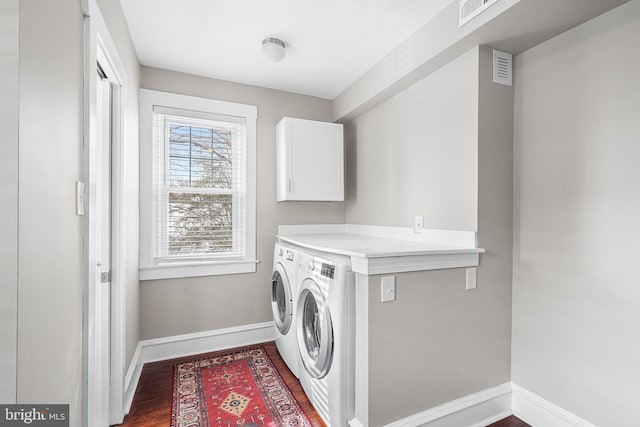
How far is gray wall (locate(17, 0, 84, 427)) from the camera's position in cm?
77

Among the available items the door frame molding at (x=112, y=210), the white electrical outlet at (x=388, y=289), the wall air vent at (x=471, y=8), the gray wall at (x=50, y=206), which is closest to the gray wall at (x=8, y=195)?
the gray wall at (x=50, y=206)

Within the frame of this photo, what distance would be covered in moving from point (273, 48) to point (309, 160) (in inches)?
40.1

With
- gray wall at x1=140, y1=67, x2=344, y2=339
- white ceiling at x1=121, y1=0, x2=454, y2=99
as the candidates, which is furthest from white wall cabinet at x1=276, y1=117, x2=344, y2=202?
white ceiling at x1=121, y1=0, x2=454, y2=99

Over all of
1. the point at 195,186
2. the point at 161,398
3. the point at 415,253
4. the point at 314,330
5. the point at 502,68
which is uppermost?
the point at 502,68

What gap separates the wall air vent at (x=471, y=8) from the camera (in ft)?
5.18

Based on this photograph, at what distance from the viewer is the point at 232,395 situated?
2066 mm

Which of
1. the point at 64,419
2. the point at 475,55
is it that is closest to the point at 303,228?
the point at 475,55

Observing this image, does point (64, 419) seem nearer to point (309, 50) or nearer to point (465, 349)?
point (465, 349)

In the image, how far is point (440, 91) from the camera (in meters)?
2.08

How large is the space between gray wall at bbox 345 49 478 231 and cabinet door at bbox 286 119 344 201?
0.25 metres

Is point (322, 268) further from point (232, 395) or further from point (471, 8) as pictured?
point (471, 8)

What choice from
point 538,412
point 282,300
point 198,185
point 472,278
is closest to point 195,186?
point 198,185

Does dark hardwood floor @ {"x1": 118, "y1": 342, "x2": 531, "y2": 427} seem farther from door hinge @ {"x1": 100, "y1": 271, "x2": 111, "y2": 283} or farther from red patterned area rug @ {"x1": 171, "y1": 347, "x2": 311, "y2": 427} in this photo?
door hinge @ {"x1": 100, "y1": 271, "x2": 111, "y2": 283}

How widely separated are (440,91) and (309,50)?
102 cm
